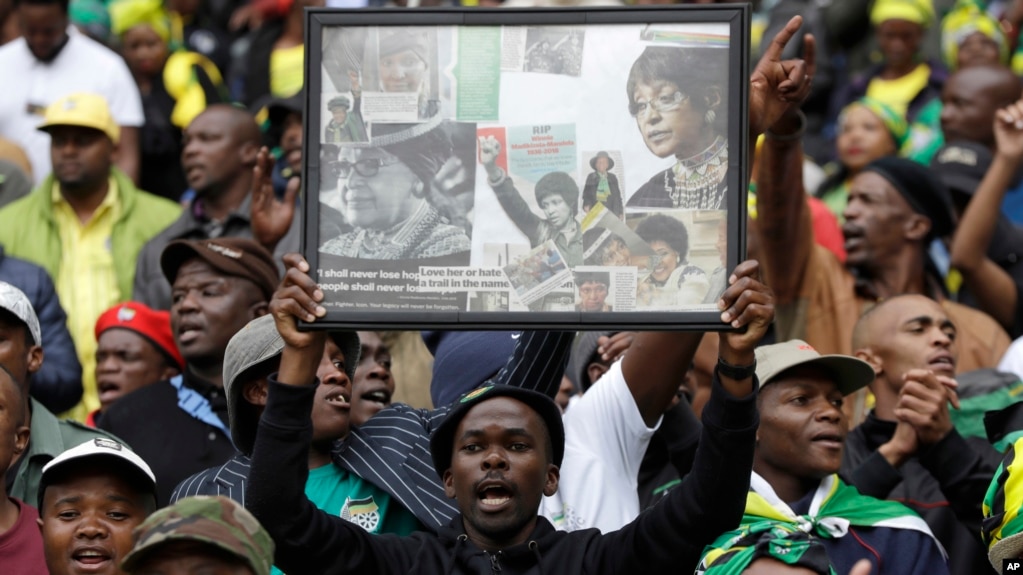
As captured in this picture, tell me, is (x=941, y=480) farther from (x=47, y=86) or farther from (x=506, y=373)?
(x=47, y=86)

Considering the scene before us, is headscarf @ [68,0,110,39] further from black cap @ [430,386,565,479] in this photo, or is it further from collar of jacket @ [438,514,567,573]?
collar of jacket @ [438,514,567,573]

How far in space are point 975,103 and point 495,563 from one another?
21.8 ft

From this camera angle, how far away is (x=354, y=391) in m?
6.02

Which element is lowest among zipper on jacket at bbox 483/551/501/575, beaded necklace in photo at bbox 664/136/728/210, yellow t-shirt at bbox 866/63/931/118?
zipper on jacket at bbox 483/551/501/575

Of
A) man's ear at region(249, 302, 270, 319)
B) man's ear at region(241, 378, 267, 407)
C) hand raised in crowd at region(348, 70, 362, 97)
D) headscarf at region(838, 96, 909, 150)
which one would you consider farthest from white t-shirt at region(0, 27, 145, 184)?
hand raised in crowd at region(348, 70, 362, 97)

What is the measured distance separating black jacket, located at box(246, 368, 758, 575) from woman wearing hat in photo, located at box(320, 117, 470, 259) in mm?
435

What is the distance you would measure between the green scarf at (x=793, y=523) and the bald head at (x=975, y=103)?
503 centimetres

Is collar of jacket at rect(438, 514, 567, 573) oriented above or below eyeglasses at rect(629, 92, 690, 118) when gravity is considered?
below

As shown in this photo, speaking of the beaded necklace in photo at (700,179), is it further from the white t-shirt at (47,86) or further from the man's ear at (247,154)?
the white t-shirt at (47,86)

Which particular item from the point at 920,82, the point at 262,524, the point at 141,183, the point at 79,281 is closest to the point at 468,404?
the point at 262,524

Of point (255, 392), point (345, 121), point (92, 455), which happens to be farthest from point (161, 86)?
point (345, 121)

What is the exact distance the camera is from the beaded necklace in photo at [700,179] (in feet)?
14.1

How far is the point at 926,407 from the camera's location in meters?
5.93

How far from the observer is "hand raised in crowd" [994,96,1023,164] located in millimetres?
8125
